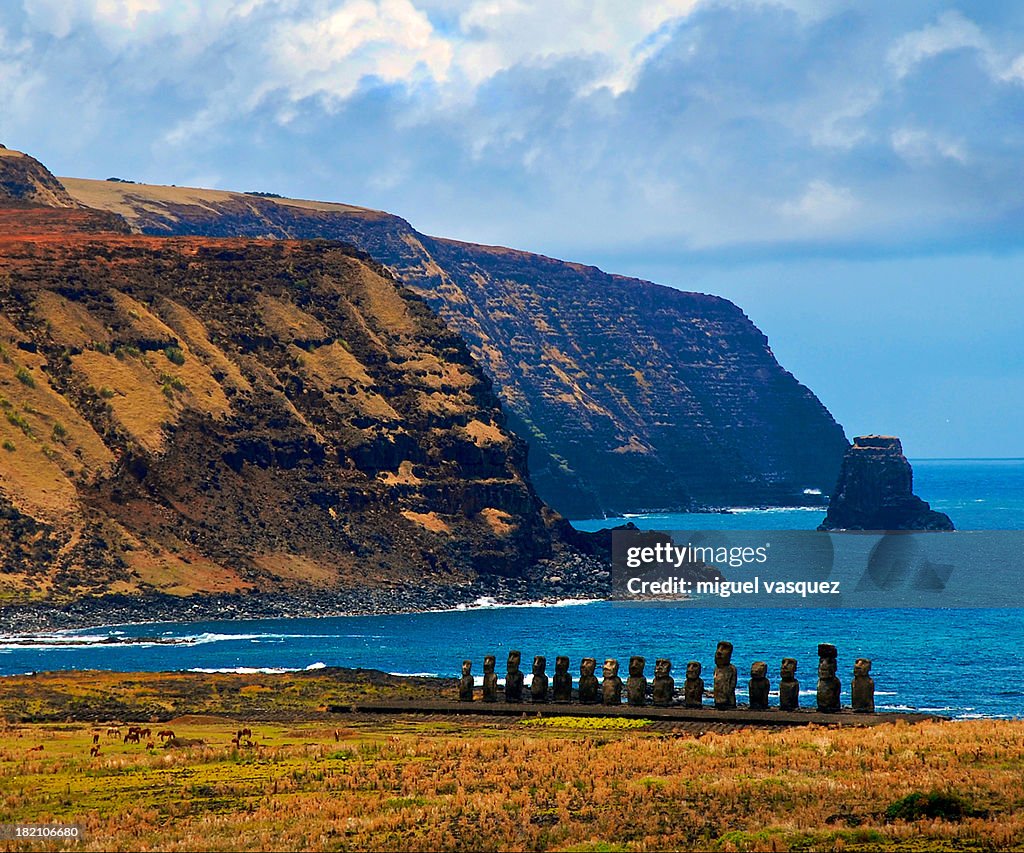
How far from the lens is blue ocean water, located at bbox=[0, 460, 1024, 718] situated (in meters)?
114

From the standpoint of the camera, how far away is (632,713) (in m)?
65.6

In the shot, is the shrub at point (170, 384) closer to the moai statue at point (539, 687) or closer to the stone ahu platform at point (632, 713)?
the stone ahu platform at point (632, 713)

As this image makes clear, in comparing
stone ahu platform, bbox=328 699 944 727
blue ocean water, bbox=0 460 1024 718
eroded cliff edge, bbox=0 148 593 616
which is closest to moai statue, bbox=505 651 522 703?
stone ahu platform, bbox=328 699 944 727

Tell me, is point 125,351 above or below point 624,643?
above

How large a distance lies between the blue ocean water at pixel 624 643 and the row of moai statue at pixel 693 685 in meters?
29.5

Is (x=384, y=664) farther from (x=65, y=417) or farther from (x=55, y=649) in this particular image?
(x=65, y=417)

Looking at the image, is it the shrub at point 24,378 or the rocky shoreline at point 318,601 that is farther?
the shrub at point 24,378

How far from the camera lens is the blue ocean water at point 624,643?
11362cm

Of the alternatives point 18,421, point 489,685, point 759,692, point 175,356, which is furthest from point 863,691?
point 175,356

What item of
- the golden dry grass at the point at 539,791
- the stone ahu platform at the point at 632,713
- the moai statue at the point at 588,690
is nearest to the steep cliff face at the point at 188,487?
the stone ahu platform at the point at 632,713

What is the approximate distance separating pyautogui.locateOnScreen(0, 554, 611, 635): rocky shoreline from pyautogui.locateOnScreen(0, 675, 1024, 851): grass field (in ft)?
322

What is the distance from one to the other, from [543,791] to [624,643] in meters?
95.5

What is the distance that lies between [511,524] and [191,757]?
145 m

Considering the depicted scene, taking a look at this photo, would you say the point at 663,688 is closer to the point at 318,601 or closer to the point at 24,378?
the point at 318,601
